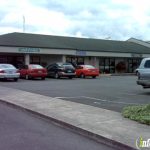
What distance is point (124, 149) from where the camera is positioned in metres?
7.39

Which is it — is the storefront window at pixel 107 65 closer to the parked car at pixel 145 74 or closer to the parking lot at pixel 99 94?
the parking lot at pixel 99 94

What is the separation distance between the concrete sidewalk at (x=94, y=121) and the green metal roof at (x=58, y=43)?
2622cm

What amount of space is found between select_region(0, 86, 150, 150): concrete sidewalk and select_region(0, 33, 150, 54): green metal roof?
2622 centimetres

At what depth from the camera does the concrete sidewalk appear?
8023 millimetres

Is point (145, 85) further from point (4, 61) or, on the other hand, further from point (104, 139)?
point (4, 61)

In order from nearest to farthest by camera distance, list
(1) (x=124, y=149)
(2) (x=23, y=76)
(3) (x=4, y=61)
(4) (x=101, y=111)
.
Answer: (1) (x=124, y=149) < (4) (x=101, y=111) < (2) (x=23, y=76) < (3) (x=4, y=61)

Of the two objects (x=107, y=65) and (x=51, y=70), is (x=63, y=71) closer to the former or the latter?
(x=51, y=70)

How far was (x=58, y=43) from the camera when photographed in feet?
152

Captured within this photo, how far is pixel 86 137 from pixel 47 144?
1186 mm

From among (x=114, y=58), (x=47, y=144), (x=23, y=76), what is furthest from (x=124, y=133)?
(x=114, y=58)

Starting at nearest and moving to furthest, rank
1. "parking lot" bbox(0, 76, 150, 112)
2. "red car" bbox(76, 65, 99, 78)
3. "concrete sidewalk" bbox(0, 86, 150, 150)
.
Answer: "concrete sidewalk" bbox(0, 86, 150, 150) < "parking lot" bbox(0, 76, 150, 112) < "red car" bbox(76, 65, 99, 78)

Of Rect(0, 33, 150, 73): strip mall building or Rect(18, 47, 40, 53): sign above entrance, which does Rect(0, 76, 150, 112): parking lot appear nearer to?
Rect(0, 33, 150, 73): strip mall building

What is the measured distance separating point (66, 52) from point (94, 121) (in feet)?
111

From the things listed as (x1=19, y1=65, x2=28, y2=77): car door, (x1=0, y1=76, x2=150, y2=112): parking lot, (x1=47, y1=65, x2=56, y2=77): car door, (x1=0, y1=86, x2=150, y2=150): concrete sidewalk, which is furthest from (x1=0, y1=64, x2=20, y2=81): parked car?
(x1=0, y1=86, x2=150, y2=150): concrete sidewalk
